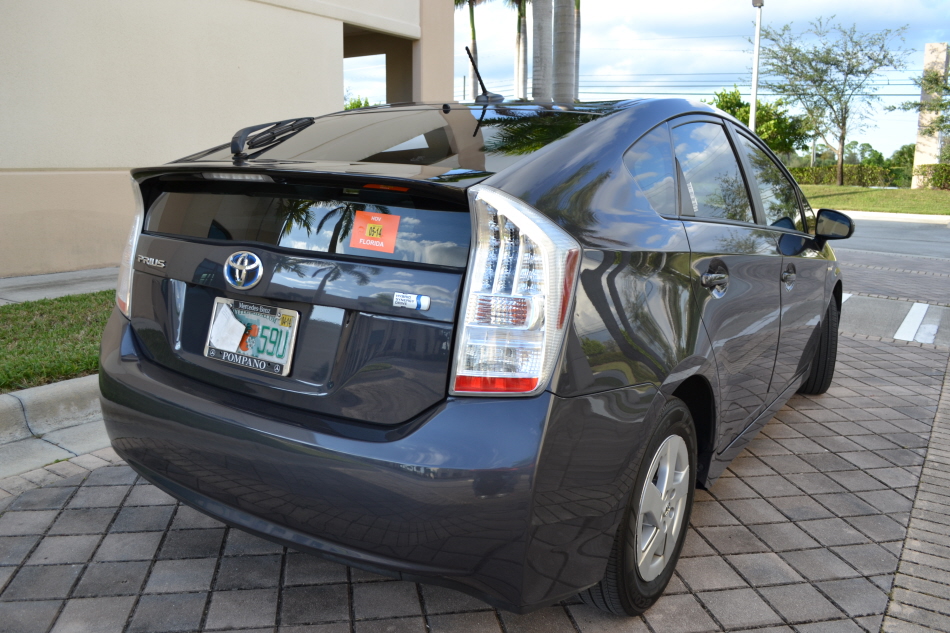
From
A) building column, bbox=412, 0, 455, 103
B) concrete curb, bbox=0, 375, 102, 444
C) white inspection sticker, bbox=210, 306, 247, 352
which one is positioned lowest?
concrete curb, bbox=0, 375, 102, 444

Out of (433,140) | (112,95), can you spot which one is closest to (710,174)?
(433,140)

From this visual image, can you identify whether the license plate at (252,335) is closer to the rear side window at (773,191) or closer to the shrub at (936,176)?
the rear side window at (773,191)

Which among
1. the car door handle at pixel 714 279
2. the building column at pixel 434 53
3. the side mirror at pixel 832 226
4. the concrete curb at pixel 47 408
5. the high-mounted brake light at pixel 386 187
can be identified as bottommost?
the concrete curb at pixel 47 408

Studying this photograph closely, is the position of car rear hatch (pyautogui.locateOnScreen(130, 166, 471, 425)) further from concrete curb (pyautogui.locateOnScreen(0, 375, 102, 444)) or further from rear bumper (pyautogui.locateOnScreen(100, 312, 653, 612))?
concrete curb (pyautogui.locateOnScreen(0, 375, 102, 444))

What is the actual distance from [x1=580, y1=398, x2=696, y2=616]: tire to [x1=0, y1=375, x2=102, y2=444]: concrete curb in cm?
283

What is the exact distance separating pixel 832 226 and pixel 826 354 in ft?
3.64

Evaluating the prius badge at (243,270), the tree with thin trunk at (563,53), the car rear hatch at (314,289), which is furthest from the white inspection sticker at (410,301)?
the tree with thin trunk at (563,53)

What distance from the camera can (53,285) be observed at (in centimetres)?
706

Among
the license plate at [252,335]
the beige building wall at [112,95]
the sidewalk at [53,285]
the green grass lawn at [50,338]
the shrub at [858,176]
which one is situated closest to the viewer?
the license plate at [252,335]

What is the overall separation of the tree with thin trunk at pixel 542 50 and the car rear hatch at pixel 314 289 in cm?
1680

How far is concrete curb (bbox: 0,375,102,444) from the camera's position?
3627mm

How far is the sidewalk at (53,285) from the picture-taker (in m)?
6.50

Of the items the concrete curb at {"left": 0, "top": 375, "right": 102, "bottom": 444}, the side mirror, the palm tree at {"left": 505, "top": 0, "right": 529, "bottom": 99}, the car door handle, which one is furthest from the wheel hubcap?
the palm tree at {"left": 505, "top": 0, "right": 529, "bottom": 99}

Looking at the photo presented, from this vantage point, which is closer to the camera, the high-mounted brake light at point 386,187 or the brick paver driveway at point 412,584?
the high-mounted brake light at point 386,187
